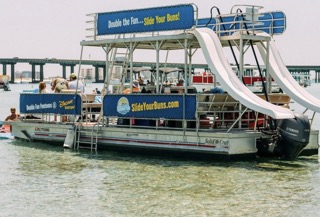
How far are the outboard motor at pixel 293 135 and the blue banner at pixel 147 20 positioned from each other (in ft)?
13.3

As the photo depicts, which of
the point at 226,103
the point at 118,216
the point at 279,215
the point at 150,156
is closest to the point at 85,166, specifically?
the point at 150,156

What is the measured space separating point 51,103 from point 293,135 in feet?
30.5

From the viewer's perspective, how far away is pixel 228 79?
18.2 metres

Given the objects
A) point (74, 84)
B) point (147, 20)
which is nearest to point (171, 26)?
point (147, 20)

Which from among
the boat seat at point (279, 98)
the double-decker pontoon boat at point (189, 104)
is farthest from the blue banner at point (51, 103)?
the boat seat at point (279, 98)

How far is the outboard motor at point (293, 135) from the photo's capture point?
1805 centimetres

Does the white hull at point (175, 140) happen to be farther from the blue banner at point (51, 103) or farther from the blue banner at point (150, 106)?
the blue banner at point (51, 103)

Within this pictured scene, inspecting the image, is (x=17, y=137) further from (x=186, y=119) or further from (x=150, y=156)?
(x=186, y=119)

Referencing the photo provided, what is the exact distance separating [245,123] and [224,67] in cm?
273

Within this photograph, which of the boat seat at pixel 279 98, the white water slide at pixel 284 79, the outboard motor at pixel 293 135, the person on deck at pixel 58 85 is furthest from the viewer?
the person on deck at pixel 58 85

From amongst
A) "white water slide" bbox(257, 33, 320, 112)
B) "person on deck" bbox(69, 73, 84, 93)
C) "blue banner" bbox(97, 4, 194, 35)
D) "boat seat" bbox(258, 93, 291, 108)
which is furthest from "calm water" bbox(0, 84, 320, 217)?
"blue banner" bbox(97, 4, 194, 35)

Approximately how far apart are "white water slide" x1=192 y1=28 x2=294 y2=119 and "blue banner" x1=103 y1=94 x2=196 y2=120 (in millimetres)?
1089

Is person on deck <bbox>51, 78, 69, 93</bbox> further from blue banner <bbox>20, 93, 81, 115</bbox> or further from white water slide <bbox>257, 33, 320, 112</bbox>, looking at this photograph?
white water slide <bbox>257, 33, 320, 112</bbox>

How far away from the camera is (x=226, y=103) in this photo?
19.0 meters
